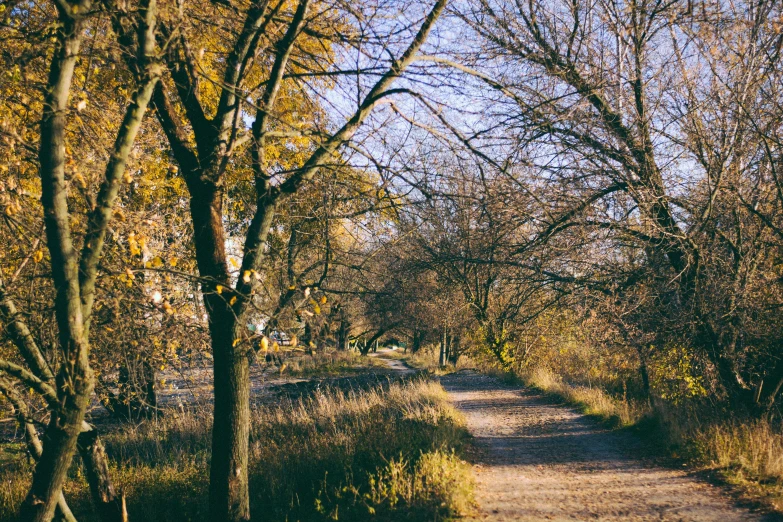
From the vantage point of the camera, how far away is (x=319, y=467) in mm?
8117

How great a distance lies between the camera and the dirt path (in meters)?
5.96

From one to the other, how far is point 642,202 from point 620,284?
2.20m

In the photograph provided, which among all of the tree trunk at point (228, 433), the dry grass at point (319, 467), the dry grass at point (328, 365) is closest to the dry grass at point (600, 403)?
the dry grass at point (319, 467)

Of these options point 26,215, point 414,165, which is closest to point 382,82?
point 414,165

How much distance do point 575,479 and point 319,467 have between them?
368 cm

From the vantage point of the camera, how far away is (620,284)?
10.4m

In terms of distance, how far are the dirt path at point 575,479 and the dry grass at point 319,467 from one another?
54 centimetres

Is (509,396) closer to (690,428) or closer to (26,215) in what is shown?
(690,428)

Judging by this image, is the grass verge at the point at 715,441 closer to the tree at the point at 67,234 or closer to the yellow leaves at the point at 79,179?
the tree at the point at 67,234

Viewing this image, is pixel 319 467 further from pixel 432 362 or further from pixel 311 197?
pixel 432 362

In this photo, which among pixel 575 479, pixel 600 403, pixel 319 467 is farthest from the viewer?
pixel 600 403

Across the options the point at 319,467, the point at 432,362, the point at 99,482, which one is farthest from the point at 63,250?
the point at 432,362

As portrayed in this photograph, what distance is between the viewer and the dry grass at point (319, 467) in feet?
20.9

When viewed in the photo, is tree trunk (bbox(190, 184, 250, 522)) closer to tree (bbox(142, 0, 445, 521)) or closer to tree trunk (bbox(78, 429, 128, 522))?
tree (bbox(142, 0, 445, 521))
